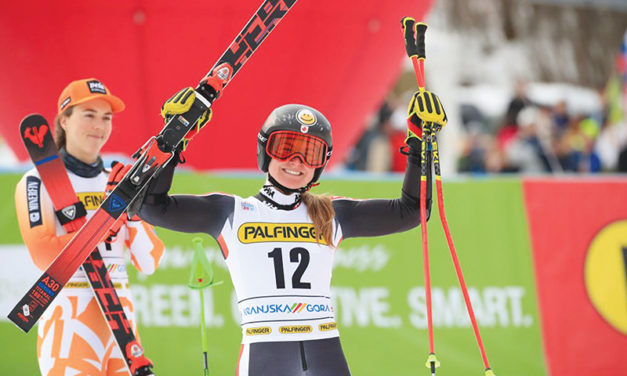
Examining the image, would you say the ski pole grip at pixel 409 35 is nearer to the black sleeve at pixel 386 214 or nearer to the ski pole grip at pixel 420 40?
the ski pole grip at pixel 420 40

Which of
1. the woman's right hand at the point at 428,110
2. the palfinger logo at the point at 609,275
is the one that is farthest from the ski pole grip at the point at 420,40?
the palfinger logo at the point at 609,275

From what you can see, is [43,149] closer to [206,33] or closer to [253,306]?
[253,306]

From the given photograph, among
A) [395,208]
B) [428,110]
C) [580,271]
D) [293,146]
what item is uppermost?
[428,110]

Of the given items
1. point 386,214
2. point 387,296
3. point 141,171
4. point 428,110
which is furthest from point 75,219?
point 387,296

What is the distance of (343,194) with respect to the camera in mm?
6680

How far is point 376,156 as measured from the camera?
1030 centimetres

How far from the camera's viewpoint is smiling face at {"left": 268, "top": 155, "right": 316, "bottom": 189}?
371 cm

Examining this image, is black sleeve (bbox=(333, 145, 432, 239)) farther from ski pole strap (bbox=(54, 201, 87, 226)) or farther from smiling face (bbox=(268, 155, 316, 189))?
ski pole strap (bbox=(54, 201, 87, 226))

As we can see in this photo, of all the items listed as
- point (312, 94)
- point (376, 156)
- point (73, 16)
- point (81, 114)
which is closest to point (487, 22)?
point (376, 156)

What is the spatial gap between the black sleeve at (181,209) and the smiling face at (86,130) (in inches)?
35.0

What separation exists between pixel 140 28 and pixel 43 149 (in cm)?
270

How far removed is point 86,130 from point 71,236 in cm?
58

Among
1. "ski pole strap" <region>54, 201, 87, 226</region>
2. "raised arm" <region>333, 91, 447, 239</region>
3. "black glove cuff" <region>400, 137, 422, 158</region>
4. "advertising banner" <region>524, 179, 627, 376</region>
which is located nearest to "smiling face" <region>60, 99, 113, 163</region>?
"ski pole strap" <region>54, 201, 87, 226</region>

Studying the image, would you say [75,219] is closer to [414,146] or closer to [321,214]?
[321,214]
